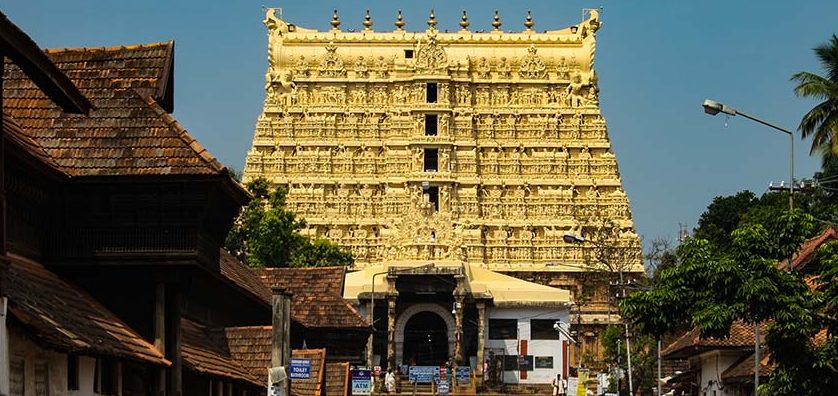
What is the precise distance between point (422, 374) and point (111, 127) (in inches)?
2652

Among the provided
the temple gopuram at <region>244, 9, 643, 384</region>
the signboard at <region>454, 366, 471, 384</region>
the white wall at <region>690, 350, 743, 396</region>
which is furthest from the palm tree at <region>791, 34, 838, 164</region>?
the temple gopuram at <region>244, 9, 643, 384</region>

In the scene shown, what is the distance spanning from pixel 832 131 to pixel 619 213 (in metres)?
59.3

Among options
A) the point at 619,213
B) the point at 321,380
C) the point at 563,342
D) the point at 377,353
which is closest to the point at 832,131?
the point at 321,380

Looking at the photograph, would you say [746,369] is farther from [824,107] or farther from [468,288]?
[468,288]

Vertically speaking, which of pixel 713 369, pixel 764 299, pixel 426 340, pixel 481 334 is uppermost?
pixel 481 334

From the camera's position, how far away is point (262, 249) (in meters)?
95.9

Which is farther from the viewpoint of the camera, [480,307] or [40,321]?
[480,307]

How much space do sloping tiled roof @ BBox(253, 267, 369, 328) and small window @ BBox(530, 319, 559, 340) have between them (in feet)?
170

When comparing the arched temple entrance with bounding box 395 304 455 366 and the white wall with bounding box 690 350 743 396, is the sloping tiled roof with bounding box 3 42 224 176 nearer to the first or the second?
the white wall with bounding box 690 350 743 396

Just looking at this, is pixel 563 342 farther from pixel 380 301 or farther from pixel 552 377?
pixel 380 301

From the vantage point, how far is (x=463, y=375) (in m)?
93.2

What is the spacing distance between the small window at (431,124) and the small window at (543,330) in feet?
83.6

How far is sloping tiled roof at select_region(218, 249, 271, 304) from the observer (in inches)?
1384

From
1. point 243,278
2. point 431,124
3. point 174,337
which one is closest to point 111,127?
point 174,337
